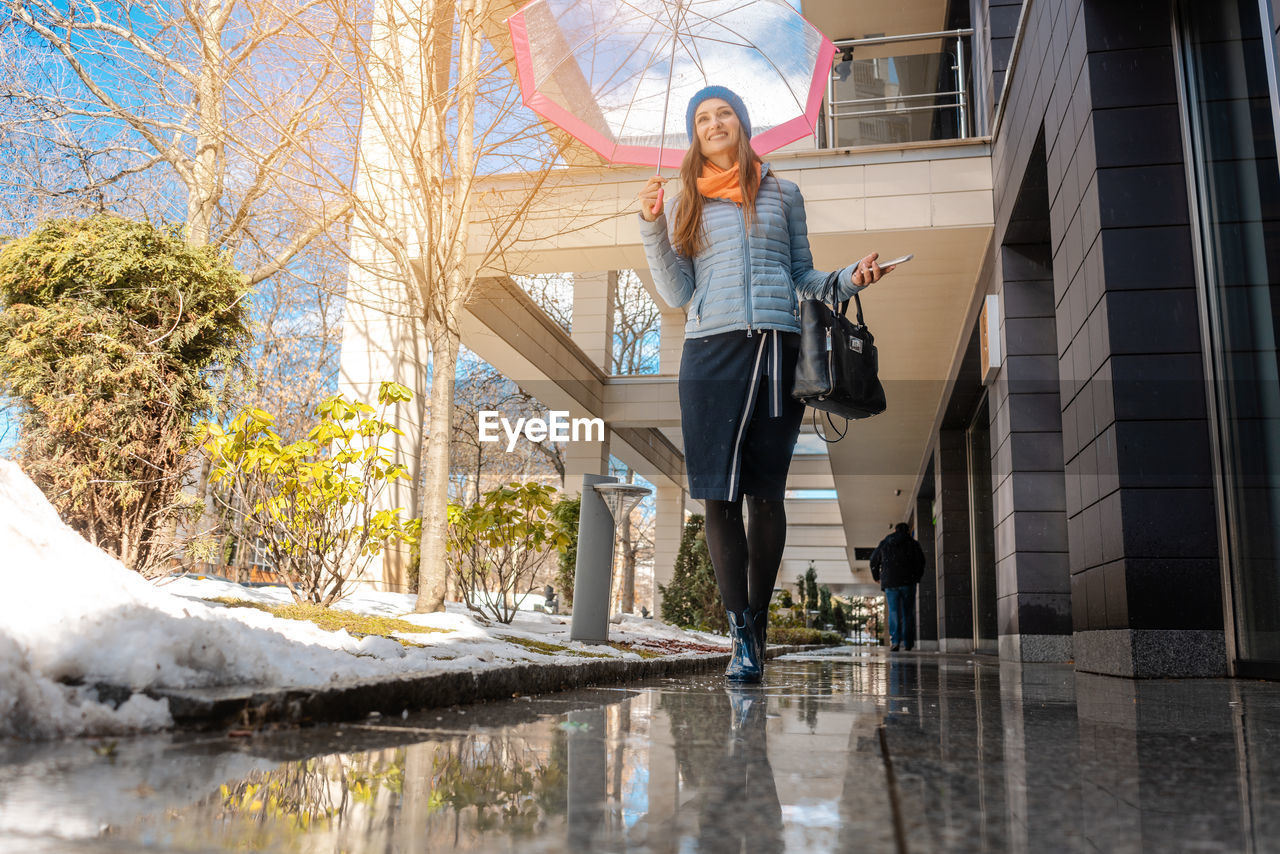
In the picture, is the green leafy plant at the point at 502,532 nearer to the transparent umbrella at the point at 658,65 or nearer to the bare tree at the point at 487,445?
the transparent umbrella at the point at 658,65

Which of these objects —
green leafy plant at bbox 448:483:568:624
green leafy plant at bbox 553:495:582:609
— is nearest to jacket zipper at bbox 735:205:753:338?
green leafy plant at bbox 448:483:568:624

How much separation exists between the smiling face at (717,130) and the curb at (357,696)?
1879 mm

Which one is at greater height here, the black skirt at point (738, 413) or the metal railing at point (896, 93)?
the metal railing at point (896, 93)

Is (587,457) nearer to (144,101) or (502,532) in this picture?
(144,101)

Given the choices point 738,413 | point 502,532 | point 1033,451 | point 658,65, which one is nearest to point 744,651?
point 738,413

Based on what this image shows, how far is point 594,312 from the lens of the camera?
17.1 metres

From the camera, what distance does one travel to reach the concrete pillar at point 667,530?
67.7ft

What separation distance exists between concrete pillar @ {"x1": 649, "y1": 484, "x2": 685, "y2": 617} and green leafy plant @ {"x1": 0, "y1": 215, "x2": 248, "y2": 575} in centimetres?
1544

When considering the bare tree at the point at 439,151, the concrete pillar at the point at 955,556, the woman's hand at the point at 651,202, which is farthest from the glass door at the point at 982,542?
the woman's hand at the point at 651,202

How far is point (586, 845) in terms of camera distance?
0.77 meters

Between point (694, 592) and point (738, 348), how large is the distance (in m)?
11.0

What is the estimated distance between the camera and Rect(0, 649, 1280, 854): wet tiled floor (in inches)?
30.9

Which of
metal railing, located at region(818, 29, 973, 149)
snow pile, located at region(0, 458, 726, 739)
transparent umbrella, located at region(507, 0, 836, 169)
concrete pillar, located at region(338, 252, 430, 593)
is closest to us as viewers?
snow pile, located at region(0, 458, 726, 739)

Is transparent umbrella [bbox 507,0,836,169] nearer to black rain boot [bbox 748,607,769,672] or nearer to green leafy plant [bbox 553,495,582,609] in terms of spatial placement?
black rain boot [bbox 748,607,769,672]
